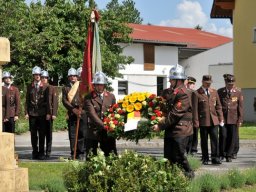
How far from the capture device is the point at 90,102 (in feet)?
33.4

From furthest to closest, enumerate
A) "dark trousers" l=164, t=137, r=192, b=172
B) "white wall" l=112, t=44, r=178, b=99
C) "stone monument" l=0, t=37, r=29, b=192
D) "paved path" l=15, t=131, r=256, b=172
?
"white wall" l=112, t=44, r=178, b=99 → "paved path" l=15, t=131, r=256, b=172 → "dark trousers" l=164, t=137, r=192, b=172 → "stone monument" l=0, t=37, r=29, b=192

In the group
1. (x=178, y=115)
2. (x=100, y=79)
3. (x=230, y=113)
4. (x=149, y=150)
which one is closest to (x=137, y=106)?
(x=178, y=115)

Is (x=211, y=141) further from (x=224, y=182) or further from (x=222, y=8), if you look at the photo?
(x=222, y=8)

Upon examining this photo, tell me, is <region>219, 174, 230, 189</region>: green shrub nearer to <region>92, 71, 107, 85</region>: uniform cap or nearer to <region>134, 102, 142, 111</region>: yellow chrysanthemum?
<region>134, 102, 142, 111</region>: yellow chrysanthemum

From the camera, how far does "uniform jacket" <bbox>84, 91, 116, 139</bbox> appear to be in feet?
32.7

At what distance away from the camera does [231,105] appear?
14047mm

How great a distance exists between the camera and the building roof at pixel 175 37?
4953 cm

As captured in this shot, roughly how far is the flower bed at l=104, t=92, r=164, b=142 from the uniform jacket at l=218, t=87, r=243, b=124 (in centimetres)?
513

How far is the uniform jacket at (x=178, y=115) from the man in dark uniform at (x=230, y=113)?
4555mm

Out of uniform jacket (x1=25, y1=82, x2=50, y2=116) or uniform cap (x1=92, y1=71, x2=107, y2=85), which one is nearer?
uniform cap (x1=92, y1=71, x2=107, y2=85)

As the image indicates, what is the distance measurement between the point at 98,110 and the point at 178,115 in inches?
60.4

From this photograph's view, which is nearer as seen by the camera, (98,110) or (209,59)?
(98,110)

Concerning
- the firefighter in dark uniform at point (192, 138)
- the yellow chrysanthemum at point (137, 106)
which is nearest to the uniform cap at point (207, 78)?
the firefighter in dark uniform at point (192, 138)

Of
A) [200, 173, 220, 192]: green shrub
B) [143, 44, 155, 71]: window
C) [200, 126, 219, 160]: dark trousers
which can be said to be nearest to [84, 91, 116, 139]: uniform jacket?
[200, 173, 220, 192]: green shrub
